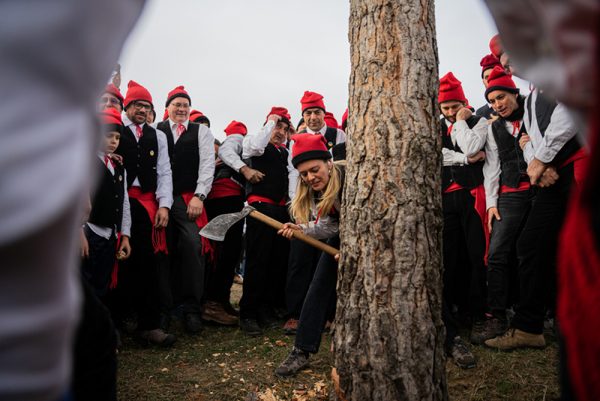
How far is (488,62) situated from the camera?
4562mm

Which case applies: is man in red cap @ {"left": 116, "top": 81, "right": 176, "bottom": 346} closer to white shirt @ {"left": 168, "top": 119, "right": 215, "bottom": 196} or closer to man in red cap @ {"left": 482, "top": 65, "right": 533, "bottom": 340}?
white shirt @ {"left": 168, "top": 119, "right": 215, "bottom": 196}

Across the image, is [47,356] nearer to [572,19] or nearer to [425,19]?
[572,19]

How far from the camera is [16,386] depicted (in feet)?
1.69

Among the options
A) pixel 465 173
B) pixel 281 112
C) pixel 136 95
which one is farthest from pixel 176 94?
pixel 465 173

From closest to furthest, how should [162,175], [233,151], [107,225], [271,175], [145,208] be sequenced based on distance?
1. [107,225]
2. [145,208]
3. [162,175]
4. [271,175]
5. [233,151]

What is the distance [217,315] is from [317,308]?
175cm

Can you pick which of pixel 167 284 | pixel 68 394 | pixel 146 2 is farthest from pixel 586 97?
pixel 167 284

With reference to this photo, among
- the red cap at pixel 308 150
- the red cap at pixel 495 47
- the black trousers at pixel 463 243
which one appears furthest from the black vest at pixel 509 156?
the red cap at pixel 308 150

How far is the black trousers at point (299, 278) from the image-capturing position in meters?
4.56

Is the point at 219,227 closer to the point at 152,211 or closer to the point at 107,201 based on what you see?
the point at 152,211

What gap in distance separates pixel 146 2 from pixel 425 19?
2.09 metres

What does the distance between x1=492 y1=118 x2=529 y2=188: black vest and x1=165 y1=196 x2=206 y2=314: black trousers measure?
9.62ft

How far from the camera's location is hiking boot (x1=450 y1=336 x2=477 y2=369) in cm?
316

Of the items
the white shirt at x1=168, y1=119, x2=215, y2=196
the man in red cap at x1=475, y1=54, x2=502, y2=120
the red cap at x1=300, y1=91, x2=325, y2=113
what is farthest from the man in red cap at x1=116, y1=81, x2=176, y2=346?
the man in red cap at x1=475, y1=54, x2=502, y2=120
